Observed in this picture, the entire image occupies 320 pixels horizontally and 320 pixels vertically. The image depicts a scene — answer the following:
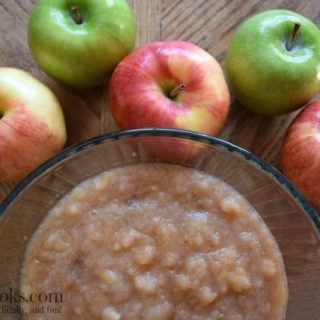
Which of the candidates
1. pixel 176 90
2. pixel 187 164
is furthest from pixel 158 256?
pixel 176 90

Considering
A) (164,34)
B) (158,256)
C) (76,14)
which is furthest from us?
(164,34)

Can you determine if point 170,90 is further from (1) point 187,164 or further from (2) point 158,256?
(2) point 158,256

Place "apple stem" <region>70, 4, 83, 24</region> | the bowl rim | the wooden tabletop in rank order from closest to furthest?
1. the bowl rim
2. "apple stem" <region>70, 4, 83, 24</region>
3. the wooden tabletop

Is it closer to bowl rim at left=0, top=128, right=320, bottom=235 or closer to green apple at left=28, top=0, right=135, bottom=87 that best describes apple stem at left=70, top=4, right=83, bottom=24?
green apple at left=28, top=0, right=135, bottom=87

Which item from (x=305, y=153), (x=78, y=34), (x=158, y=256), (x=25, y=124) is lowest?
(x=158, y=256)

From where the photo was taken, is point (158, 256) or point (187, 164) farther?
point (187, 164)

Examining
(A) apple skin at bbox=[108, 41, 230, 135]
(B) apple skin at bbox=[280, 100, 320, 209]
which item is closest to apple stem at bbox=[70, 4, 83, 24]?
(A) apple skin at bbox=[108, 41, 230, 135]

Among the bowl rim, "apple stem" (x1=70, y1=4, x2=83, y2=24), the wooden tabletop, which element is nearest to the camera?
the bowl rim
